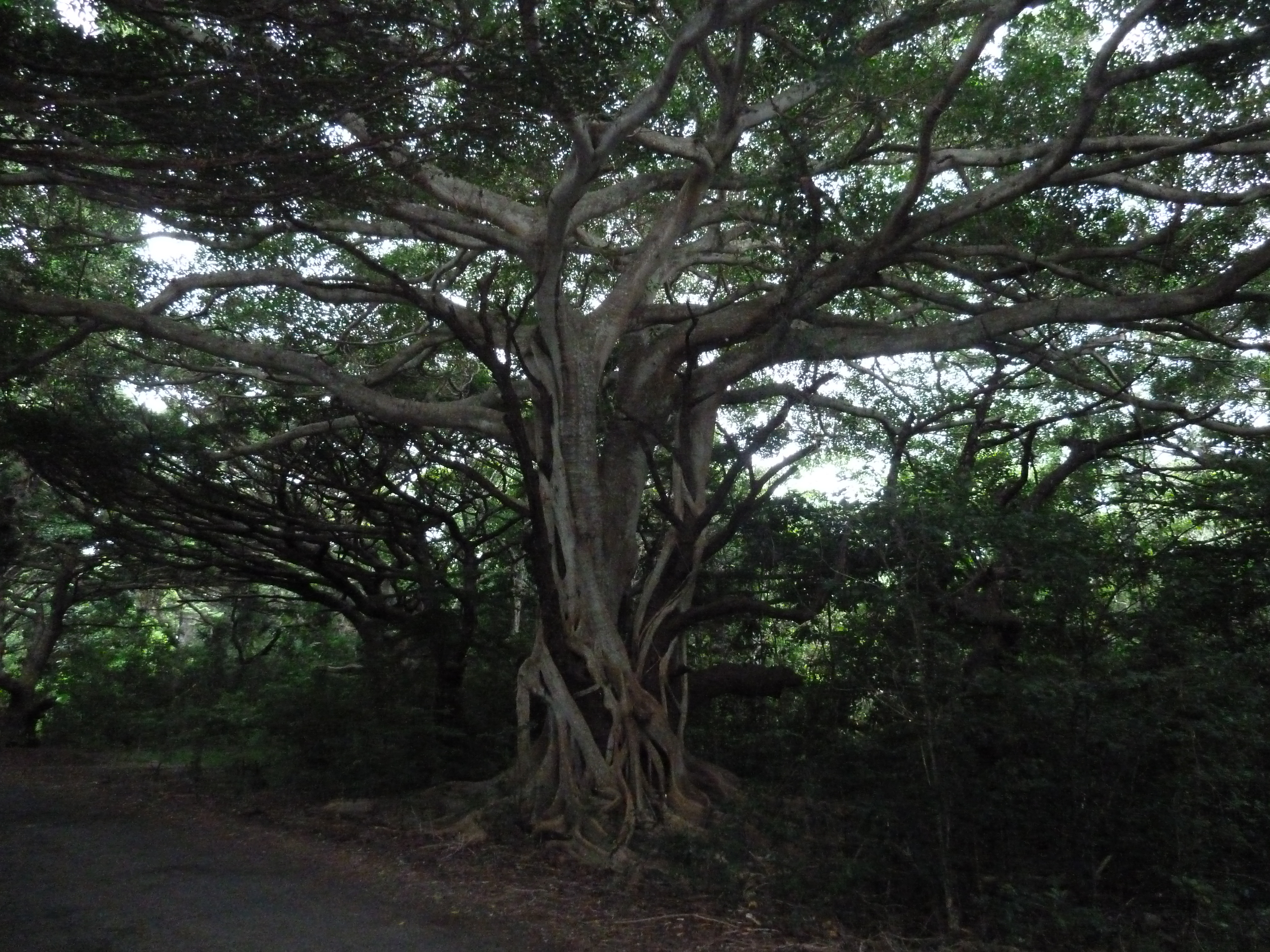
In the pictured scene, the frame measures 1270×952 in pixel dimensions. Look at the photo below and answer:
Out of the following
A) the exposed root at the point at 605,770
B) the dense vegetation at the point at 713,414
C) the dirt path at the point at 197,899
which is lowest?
the dirt path at the point at 197,899

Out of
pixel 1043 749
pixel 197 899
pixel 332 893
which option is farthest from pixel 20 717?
pixel 1043 749

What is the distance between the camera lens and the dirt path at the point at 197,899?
19.1 ft

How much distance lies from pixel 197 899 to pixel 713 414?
5872 mm

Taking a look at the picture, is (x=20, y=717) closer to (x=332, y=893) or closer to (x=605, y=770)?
(x=332, y=893)

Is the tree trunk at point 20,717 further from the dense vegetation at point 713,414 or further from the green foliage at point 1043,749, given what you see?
the green foliage at point 1043,749

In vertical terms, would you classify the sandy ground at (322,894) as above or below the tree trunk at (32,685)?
below

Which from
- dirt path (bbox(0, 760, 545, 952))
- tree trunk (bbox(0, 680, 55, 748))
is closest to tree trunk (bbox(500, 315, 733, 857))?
dirt path (bbox(0, 760, 545, 952))

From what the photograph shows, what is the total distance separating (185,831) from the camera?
940 centimetres

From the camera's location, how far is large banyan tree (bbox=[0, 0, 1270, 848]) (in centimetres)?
671

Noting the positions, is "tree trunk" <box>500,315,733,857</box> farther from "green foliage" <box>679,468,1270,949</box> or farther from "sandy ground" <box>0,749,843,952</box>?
"green foliage" <box>679,468,1270,949</box>

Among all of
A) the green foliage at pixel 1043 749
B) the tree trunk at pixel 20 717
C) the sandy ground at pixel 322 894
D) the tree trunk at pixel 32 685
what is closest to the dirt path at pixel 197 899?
the sandy ground at pixel 322 894

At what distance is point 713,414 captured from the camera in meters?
10.2

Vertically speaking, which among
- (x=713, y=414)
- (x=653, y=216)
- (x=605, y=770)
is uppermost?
(x=653, y=216)

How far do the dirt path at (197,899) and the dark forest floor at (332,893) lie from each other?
0.02 meters
